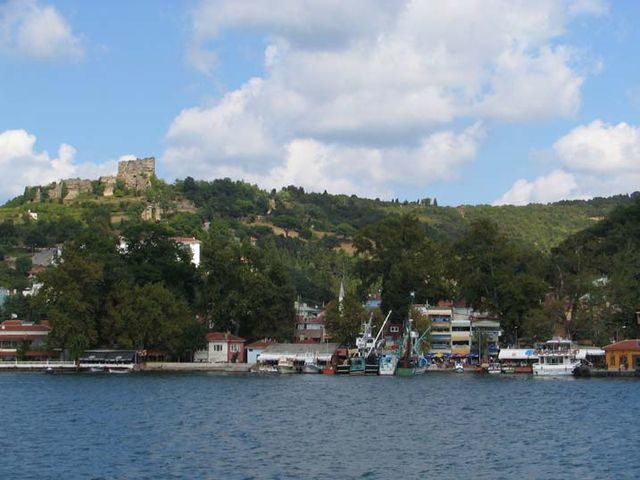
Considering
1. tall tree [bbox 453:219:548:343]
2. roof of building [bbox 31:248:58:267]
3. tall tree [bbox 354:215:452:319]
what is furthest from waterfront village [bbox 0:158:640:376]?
roof of building [bbox 31:248:58:267]

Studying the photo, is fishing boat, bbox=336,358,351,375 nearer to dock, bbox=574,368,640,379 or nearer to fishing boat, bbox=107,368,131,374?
fishing boat, bbox=107,368,131,374

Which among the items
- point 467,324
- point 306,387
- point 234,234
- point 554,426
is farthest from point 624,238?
point 234,234

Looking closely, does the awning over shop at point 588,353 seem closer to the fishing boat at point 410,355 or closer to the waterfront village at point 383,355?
the waterfront village at point 383,355

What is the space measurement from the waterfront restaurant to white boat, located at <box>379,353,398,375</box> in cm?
1995

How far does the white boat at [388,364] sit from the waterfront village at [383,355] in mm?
98

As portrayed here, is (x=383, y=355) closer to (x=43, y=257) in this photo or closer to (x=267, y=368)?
(x=267, y=368)

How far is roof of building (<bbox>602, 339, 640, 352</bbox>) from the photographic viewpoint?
93.2 metres

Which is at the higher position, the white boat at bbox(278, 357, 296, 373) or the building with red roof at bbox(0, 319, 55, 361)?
the building with red roof at bbox(0, 319, 55, 361)

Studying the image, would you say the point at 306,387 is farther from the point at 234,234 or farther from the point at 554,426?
the point at 234,234

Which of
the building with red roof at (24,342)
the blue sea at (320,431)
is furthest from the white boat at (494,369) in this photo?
the building with red roof at (24,342)

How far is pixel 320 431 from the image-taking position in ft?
161

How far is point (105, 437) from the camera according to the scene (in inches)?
1850

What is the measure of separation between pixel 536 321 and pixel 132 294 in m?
39.8

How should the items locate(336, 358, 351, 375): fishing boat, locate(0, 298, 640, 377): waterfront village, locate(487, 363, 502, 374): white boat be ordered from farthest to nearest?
locate(336, 358, 351, 375): fishing boat < locate(487, 363, 502, 374): white boat < locate(0, 298, 640, 377): waterfront village
